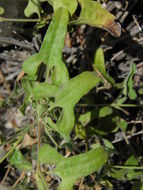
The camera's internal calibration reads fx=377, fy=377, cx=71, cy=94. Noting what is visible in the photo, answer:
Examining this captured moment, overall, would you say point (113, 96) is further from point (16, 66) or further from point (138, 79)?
point (16, 66)

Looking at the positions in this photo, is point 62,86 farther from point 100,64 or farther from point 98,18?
point 100,64

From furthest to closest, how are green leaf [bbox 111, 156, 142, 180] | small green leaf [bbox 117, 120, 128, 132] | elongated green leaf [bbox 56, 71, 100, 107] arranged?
small green leaf [bbox 117, 120, 128, 132] → green leaf [bbox 111, 156, 142, 180] → elongated green leaf [bbox 56, 71, 100, 107]

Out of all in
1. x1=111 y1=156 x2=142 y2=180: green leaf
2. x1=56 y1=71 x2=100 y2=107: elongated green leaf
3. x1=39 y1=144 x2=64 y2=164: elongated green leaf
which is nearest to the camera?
x1=56 y1=71 x2=100 y2=107: elongated green leaf

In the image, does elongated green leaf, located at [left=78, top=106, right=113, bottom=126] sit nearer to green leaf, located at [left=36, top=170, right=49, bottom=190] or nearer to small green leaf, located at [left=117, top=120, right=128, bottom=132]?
small green leaf, located at [left=117, top=120, right=128, bottom=132]

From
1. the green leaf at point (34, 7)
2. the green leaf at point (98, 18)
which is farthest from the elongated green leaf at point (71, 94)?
the green leaf at point (34, 7)

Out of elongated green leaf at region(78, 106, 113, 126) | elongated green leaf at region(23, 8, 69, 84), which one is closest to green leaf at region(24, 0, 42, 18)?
elongated green leaf at region(23, 8, 69, 84)

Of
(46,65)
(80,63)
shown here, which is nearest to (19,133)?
(46,65)

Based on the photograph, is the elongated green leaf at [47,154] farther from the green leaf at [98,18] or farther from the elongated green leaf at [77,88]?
the green leaf at [98,18]

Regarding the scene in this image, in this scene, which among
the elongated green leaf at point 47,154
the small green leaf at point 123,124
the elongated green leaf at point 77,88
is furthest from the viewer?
the small green leaf at point 123,124
